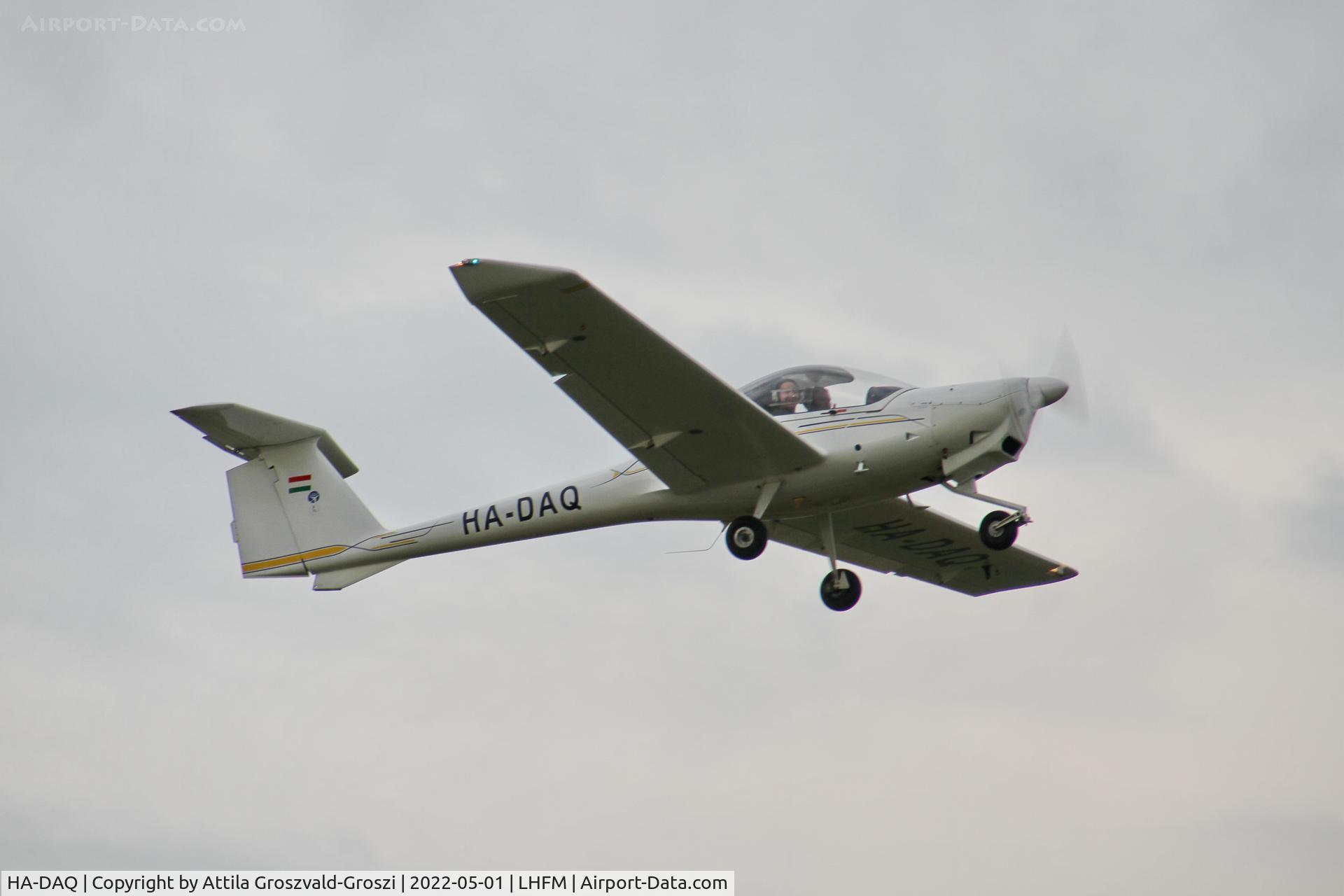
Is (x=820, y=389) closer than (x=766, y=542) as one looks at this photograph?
Yes

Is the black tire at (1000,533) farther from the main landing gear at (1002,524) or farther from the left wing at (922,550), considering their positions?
the left wing at (922,550)

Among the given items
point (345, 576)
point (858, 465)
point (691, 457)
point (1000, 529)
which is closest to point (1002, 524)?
point (1000, 529)

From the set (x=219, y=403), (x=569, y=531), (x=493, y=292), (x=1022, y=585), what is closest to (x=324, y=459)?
(x=219, y=403)

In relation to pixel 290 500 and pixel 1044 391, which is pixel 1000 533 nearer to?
pixel 1044 391

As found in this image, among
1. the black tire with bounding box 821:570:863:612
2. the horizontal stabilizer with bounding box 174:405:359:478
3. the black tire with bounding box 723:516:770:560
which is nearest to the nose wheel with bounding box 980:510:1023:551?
the black tire with bounding box 821:570:863:612

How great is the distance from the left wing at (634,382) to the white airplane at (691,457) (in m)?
0.02

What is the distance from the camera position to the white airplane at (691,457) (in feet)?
44.3

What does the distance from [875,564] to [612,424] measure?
5530 mm

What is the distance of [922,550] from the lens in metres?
18.5

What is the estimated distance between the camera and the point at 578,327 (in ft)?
43.5

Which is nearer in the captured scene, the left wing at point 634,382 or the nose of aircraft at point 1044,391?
the left wing at point 634,382

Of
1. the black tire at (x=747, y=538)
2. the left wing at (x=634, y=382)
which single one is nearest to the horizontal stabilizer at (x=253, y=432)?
the left wing at (x=634, y=382)

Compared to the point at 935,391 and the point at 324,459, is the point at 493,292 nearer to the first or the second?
the point at 935,391

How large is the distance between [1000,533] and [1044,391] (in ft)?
5.10
